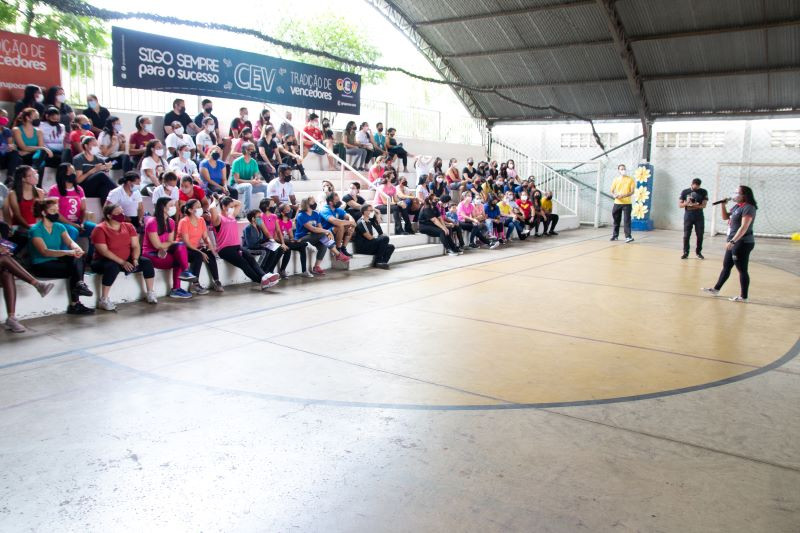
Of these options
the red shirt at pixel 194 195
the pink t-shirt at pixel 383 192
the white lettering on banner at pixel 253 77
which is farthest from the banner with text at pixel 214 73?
the red shirt at pixel 194 195

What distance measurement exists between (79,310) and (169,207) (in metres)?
1.89

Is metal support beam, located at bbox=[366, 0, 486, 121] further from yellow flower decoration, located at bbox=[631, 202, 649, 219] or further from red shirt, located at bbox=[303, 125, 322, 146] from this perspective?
yellow flower decoration, located at bbox=[631, 202, 649, 219]

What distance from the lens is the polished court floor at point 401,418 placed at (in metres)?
3.29

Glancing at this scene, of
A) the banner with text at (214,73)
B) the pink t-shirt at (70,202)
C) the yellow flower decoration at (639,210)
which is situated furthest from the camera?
the yellow flower decoration at (639,210)

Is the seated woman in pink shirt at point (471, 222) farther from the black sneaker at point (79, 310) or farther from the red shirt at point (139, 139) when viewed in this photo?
the black sneaker at point (79, 310)

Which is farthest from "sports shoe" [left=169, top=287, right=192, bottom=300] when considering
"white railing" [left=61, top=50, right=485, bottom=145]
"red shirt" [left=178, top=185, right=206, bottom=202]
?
"white railing" [left=61, top=50, right=485, bottom=145]

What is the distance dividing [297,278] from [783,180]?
1686 cm

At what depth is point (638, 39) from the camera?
18.7 m

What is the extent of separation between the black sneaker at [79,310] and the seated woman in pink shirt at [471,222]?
928cm

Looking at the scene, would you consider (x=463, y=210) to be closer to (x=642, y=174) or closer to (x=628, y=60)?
(x=628, y=60)

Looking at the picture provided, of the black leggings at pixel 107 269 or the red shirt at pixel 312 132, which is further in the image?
the red shirt at pixel 312 132

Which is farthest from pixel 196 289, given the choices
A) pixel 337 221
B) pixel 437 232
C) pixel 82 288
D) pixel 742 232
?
pixel 742 232

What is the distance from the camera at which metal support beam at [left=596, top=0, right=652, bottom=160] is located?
57.1 feet

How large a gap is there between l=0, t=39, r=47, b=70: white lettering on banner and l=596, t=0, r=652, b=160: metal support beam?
1390 cm
